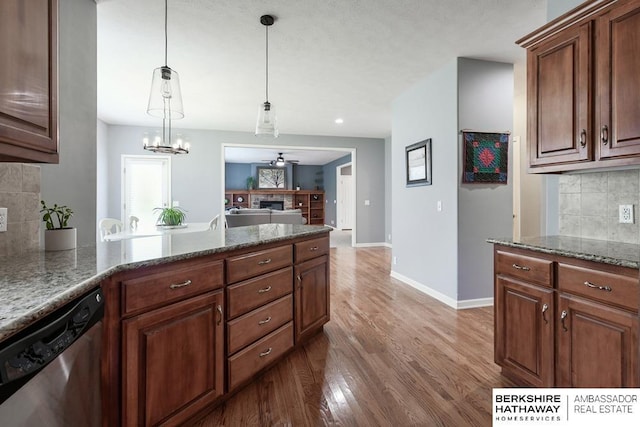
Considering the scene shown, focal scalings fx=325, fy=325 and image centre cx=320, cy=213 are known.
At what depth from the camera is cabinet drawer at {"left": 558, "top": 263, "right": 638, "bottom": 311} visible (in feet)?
4.39

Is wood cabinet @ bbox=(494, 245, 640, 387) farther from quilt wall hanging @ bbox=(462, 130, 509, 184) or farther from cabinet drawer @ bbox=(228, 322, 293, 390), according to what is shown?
quilt wall hanging @ bbox=(462, 130, 509, 184)

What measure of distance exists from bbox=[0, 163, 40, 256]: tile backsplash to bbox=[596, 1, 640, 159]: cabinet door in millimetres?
2992

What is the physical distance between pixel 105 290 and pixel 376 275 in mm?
4063

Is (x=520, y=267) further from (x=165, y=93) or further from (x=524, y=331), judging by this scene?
(x=165, y=93)

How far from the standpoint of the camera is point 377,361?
2268 mm

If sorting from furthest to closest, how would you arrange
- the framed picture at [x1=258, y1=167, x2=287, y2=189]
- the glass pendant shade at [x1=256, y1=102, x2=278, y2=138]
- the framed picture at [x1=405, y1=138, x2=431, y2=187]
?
the framed picture at [x1=258, y1=167, x2=287, y2=189], the framed picture at [x1=405, y1=138, x2=431, y2=187], the glass pendant shade at [x1=256, y1=102, x2=278, y2=138]

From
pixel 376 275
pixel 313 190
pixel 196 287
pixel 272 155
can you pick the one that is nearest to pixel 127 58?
pixel 196 287

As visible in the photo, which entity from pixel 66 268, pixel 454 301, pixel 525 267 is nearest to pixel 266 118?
pixel 66 268

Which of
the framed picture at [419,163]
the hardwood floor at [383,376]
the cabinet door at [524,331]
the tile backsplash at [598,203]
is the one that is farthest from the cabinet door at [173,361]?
the framed picture at [419,163]

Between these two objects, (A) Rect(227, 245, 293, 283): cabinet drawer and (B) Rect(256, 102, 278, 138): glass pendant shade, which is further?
(B) Rect(256, 102, 278, 138): glass pendant shade

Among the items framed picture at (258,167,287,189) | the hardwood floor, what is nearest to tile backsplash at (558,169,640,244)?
the hardwood floor

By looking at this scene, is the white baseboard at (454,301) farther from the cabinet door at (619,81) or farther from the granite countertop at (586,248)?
the cabinet door at (619,81)

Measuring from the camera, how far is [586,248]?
65.5 inches

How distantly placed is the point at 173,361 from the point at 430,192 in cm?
325
